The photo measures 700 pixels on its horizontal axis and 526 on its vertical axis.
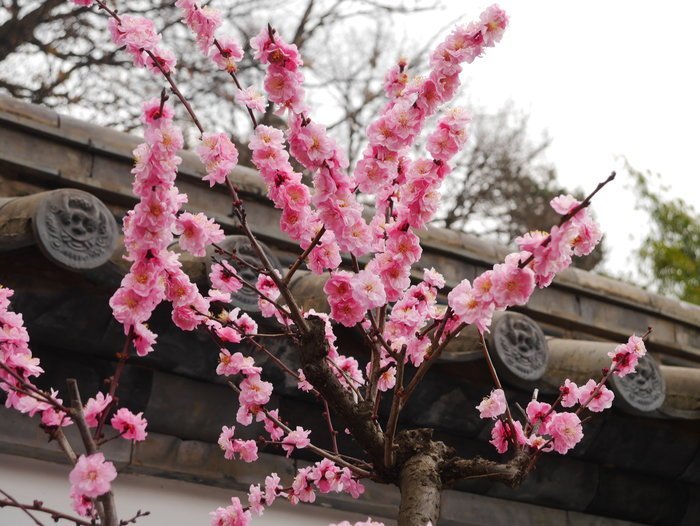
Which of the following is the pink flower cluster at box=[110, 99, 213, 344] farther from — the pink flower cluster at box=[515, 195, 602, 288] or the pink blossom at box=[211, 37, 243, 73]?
the pink flower cluster at box=[515, 195, 602, 288]

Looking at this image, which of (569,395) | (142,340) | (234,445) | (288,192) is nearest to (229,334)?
(234,445)

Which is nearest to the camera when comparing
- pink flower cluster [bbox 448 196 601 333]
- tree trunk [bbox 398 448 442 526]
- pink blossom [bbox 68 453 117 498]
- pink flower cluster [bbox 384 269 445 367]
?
pink blossom [bbox 68 453 117 498]

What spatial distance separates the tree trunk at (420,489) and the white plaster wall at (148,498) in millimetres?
1510

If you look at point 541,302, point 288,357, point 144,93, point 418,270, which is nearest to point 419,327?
point 288,357

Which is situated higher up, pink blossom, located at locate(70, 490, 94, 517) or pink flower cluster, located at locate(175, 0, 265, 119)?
pink flower cluster, located at locate(175, 0, 265, 119)

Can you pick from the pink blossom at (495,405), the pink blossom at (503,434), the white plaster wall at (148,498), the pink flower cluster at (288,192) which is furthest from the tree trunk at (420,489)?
the white plaster wall at (148,498)

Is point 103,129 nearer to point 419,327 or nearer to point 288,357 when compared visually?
point 288,357

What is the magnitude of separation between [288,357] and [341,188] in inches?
56.3

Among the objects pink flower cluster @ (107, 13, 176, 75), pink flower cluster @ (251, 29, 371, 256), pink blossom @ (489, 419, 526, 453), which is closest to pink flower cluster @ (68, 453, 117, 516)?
pink flower cluster @ (251, 29, 371, 256)

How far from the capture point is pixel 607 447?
4.54 metres

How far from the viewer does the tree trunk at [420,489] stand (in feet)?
7.93

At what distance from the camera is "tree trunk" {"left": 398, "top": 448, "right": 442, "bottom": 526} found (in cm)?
242

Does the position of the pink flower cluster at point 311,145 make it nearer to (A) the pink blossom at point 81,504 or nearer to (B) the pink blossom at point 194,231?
(B) the pink blossom at point 194,231

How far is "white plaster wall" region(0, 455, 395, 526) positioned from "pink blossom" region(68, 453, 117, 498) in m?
1.43
